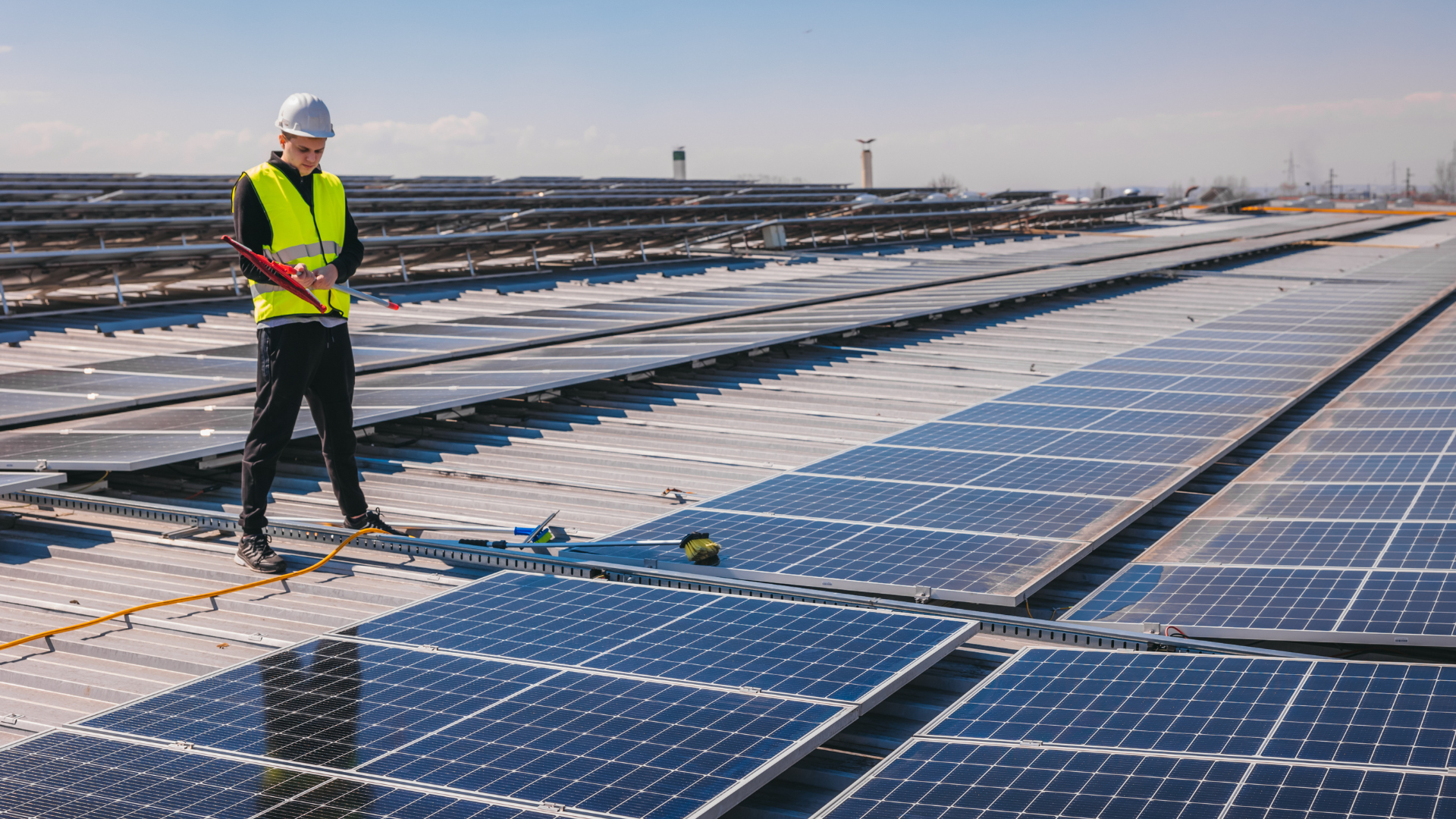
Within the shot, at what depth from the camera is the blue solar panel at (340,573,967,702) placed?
5.80 m

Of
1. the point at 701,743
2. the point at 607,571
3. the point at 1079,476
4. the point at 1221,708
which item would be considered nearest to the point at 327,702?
the point at 701,743

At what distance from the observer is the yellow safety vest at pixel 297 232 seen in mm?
7988

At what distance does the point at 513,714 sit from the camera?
530 cm

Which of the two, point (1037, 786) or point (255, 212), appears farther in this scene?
point (255, 212)

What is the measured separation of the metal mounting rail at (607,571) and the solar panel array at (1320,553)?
213mm

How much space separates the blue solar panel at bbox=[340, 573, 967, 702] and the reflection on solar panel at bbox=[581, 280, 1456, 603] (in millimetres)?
902

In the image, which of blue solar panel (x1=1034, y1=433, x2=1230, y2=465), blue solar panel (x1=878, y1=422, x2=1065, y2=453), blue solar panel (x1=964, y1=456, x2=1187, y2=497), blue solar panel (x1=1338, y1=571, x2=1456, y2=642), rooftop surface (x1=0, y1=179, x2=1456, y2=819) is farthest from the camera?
blue solar panel (x1=878, y1=422, x2=1065, y2=453)

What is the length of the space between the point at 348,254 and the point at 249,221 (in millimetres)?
758

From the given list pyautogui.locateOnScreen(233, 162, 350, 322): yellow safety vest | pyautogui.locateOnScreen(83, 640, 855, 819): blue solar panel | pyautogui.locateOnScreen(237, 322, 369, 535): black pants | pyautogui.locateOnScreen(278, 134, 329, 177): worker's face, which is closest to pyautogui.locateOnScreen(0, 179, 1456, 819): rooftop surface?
Answer: pyautogui.locateOnScreen(83, 640, 855, 819): blue solar panel

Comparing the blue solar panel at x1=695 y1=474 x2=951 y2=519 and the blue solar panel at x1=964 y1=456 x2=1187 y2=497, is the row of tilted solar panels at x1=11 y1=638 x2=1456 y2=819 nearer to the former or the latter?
the blue solar panel at x1=695 y1=474 x2=951 y2=519

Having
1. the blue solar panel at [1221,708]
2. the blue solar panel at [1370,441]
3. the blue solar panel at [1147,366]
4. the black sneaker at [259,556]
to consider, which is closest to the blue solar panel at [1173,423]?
the blue solar panel at [1370,441]

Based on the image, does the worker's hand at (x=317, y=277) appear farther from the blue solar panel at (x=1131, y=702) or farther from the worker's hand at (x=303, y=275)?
the blue solar panel at (x=1131, y=702)

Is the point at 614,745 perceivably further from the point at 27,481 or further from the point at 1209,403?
the point at 1209,403

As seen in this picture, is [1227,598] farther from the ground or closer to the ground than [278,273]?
closer to the ground
